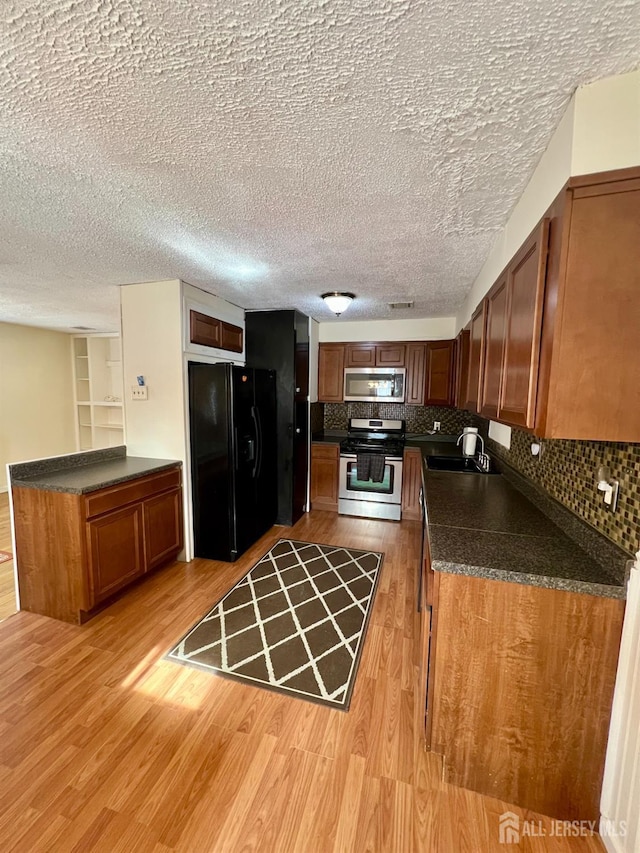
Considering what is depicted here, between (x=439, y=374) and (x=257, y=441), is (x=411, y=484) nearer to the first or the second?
(x=439, y=374)

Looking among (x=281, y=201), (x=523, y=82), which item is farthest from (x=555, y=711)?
(x=281, y=201)

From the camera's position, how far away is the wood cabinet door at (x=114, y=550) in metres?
2.23

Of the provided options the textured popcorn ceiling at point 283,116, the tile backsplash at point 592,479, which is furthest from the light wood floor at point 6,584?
the tile backsplash at point 592,479

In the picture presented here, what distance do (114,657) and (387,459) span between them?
2987 mm

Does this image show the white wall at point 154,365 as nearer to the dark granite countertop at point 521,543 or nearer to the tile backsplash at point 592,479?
the dark granite countertop at point 521,543

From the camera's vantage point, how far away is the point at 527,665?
1203 millimetres

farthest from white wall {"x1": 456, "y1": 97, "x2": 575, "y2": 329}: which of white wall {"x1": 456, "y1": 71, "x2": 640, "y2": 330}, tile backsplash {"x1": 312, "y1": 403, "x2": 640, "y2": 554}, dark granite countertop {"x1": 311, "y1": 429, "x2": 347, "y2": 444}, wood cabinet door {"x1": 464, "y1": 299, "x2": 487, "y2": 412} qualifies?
dark granite countertop {"x1": 311, "y1": 429, "x2": 347, "y2": 444}

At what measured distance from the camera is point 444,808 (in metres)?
1.26

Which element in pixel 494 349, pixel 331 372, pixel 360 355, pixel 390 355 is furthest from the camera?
pixel 331 372

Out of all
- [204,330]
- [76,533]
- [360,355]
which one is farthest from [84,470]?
[360,355]

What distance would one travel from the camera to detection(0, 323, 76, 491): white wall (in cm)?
481

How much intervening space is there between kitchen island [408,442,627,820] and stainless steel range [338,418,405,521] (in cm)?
264

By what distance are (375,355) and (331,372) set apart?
0.61 metres

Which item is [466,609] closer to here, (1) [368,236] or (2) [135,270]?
(1) [368,236]
